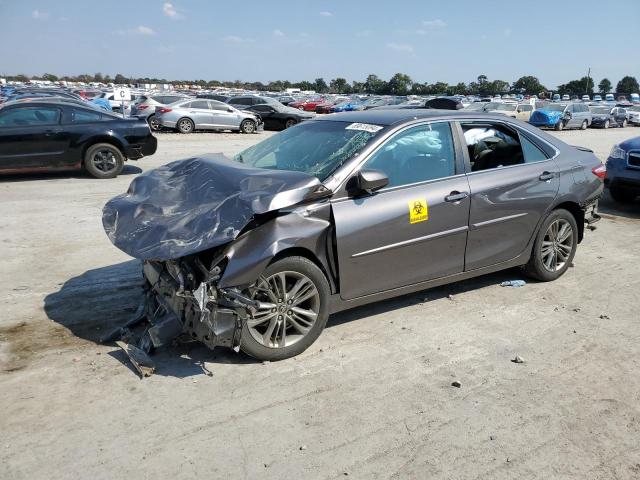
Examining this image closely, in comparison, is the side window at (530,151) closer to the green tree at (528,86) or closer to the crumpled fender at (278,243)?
the crumpled fender at (278,243)

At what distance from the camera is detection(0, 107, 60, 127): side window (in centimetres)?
1112

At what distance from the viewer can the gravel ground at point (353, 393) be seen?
3.04 meters

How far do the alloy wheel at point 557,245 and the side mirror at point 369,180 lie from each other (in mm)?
2257

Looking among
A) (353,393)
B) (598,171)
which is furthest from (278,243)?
(598,171)

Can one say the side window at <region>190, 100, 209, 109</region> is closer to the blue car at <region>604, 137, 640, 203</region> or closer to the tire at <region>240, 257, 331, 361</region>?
the blue car at <region>604, 137, 640, 203</region>

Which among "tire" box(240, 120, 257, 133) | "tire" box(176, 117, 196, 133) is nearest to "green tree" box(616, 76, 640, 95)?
"tire" box(240, 120, 257, 133)

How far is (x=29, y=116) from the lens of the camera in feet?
37.1

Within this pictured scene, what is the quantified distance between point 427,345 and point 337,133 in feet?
6.44

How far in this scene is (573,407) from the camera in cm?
358

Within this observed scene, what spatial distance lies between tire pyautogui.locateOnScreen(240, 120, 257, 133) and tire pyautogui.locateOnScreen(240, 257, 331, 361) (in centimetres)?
2228

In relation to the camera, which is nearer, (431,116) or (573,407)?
(573,407)

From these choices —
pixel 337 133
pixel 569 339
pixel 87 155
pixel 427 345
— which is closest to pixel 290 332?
pixel 427 345

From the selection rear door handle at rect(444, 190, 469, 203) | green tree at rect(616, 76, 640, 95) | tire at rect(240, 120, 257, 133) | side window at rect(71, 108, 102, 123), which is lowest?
tire at rect(240, 120, 257, 133)

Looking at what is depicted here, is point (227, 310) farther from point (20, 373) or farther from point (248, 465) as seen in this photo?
point (20, 373)
